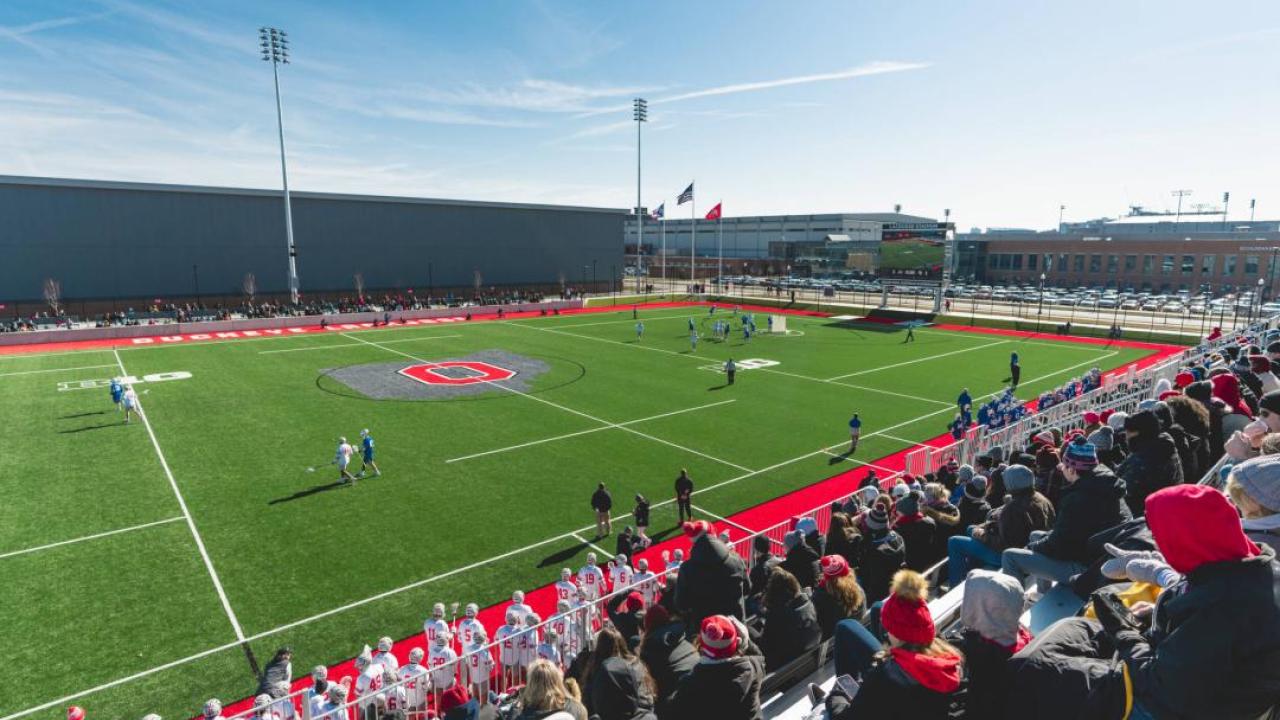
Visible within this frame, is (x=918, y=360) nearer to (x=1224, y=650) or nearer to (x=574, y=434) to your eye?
(x=574, y=434)

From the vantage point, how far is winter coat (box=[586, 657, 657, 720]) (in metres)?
4.61

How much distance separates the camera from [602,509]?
49.3ft

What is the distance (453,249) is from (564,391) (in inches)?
1847

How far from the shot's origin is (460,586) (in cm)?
1315

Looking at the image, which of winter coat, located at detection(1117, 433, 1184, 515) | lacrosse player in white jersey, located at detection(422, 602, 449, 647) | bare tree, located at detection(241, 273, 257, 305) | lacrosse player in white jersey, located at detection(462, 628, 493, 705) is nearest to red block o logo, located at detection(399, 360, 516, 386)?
lacrosse player in white jersey, located at detection(422, 602, 449, 647)

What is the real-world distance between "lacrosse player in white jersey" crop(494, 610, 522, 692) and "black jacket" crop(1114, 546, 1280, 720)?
7.26m

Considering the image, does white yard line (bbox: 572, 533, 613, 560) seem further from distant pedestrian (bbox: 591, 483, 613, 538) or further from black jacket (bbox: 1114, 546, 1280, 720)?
black jacket (bbox: 1114, 546, 1280, 720)

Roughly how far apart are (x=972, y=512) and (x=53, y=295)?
6172cm

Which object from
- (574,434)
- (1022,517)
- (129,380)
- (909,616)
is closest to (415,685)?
(909,616)

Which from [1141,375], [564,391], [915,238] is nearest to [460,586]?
[564,391]

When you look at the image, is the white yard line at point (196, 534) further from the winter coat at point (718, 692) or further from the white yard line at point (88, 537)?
the winter coat at point (718, 692)

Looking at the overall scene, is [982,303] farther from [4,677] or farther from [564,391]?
[4,677]

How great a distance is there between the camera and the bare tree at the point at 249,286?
186 feet

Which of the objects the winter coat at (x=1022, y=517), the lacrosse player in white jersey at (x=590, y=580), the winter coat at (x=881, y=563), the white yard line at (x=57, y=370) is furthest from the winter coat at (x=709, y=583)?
the white yard line at (x=57, y=370)
